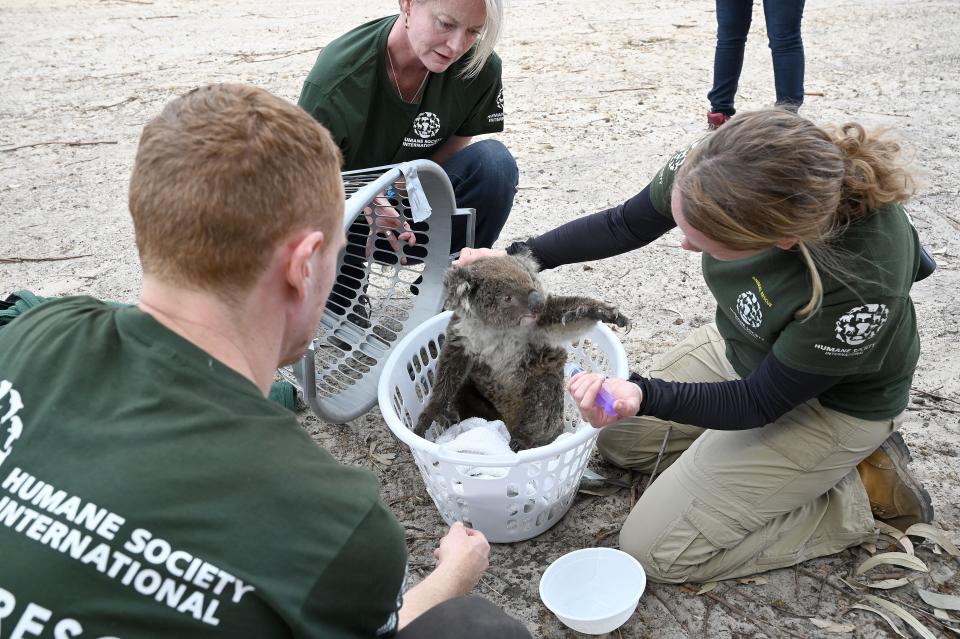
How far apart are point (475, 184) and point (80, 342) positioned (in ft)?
8.31

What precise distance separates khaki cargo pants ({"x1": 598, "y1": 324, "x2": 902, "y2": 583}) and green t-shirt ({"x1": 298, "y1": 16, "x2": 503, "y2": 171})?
191 centimetres

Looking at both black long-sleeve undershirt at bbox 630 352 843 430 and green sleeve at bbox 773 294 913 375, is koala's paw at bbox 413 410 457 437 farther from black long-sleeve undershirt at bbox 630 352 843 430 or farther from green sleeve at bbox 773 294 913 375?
green sleeve at bbox 773 294 913 375

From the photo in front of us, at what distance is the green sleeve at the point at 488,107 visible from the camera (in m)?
3.63

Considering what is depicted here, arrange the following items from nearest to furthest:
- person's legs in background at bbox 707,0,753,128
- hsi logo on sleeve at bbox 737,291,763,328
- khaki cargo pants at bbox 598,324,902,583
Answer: hsi logo on sleeve at bbox 737,291,763,328
khaki cargo pants at bbox 598,324,902,583
person's legs in background at bbox 707,0,753,128

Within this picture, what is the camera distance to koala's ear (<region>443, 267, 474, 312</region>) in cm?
280

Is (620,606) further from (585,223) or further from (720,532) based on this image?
(585,223)

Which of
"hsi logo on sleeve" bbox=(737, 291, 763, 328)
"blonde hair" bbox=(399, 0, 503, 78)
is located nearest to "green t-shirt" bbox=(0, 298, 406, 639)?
"hsi logo on sleeve" bbox=(737, 291, 763, 328)

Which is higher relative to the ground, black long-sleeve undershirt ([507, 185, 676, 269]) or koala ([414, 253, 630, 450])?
black long-sleeve undershirt ([507, 185, 676, 269])

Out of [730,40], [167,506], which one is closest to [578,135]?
[730,40]

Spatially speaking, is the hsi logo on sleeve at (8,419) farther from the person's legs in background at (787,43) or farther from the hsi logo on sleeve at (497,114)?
the person's legs in background at (787,43)

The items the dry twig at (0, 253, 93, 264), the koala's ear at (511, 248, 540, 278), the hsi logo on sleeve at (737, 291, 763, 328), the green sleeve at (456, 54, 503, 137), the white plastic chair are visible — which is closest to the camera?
the hsi logo on sleeve at (737, 291, 763, 328)

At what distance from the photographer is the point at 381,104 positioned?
11.3ft

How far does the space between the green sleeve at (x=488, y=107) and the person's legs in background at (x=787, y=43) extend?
2.28m

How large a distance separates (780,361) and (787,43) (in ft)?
11.6
